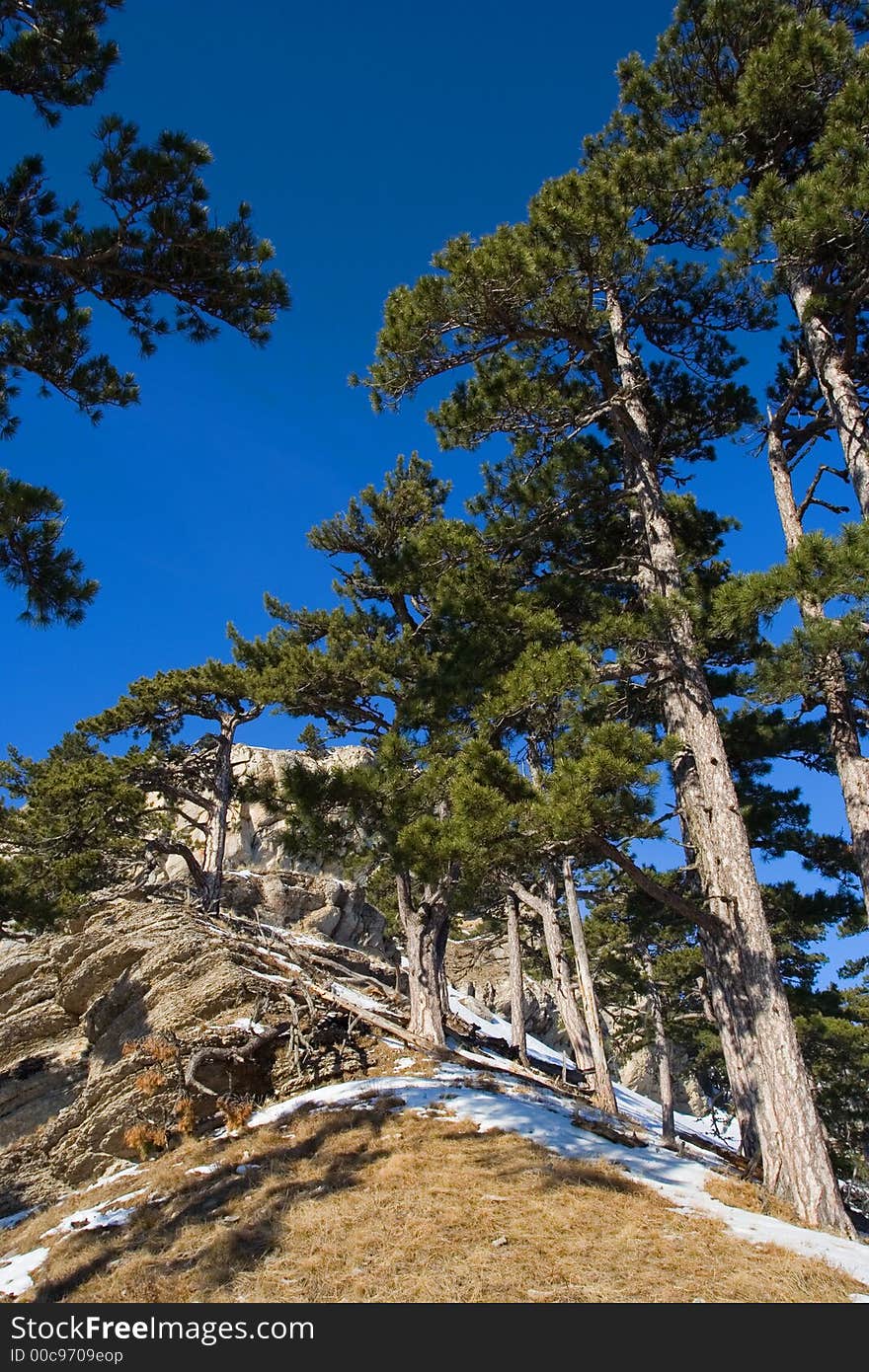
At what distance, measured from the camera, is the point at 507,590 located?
10.3 meters

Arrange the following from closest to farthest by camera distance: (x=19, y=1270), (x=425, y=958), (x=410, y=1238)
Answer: (x=410, y=1238)
(x=19, y=1270)
(x=425, y=958)

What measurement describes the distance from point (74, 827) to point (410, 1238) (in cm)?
1427

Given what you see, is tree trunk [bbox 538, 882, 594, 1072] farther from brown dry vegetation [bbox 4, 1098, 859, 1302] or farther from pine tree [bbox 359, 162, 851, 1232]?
brown dry vegetation [bbox 4, 1098, 859, 1302]

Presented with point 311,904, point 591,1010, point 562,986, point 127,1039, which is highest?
point 311,904

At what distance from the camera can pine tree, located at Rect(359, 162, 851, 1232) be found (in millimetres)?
7473

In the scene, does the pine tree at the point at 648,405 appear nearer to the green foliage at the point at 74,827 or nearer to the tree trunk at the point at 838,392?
the tree trunk at the point at 838,392

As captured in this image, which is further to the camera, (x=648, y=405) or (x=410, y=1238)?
(x=648, y=405)

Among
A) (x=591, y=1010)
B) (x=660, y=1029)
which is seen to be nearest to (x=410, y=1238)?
(x=591, y=1010)

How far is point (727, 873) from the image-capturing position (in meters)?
8.16

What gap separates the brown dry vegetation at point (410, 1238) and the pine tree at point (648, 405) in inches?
86.3

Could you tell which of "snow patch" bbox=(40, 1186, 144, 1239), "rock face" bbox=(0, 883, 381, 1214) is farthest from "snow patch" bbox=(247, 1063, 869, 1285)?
"snow patch" bbox=(40, 1186, 144, 1239)

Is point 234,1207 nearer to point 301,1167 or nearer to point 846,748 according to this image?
point 301,1167

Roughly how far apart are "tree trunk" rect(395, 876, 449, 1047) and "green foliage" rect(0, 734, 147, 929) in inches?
299
